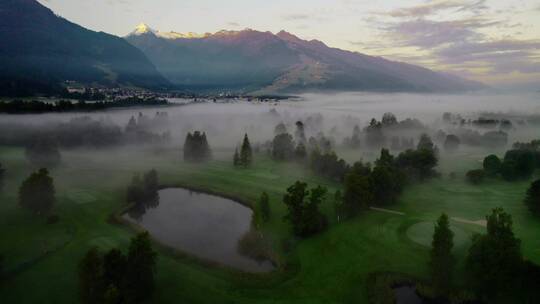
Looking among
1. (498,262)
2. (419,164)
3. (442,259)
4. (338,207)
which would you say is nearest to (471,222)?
(338,207)

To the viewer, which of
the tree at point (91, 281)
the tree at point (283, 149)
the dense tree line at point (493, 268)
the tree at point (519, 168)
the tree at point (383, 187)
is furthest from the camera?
the tree at point (283, 149)

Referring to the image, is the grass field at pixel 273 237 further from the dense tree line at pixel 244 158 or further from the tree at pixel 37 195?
the dense tree line at pixel 244 158

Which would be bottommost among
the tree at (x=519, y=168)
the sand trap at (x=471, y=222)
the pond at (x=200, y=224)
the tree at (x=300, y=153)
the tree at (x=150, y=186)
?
the pond at (x=200, y=224)

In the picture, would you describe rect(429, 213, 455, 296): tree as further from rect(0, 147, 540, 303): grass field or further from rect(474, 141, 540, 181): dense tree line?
rect(474, 141, 540, 181): dense tree line

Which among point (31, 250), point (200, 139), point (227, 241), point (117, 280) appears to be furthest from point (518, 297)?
point (200, 139)

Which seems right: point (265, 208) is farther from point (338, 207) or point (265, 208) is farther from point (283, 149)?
point (283, 149)

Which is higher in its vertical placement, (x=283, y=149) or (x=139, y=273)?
(x=283, y=149)

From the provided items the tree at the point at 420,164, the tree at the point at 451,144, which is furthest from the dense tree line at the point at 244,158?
the tree at the point at 451,144
